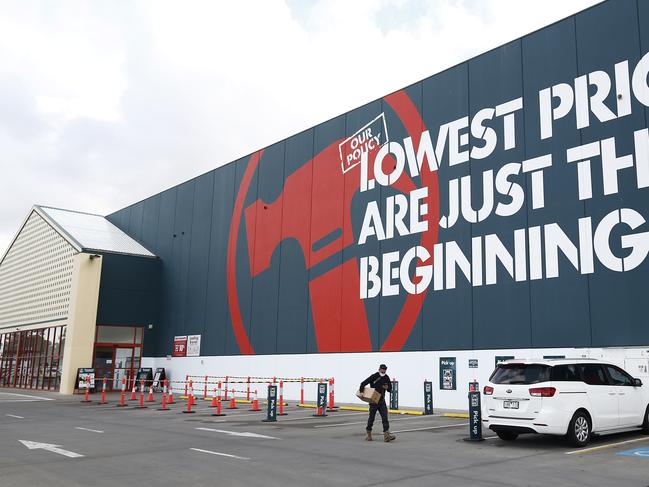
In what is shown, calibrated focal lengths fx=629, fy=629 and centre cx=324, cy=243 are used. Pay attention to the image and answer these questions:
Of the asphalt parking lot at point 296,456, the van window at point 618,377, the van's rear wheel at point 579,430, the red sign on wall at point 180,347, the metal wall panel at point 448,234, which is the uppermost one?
the metal wall panel at point 448,234

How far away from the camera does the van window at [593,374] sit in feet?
42.7

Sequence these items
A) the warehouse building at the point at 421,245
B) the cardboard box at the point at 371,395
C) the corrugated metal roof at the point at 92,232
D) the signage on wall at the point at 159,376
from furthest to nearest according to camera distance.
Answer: the corrugated metal roof at the point at 92,232
the signage on wall at the point at 159,376
the warehouse building at the point at 421,245
the cardboard box at the point at 371,395

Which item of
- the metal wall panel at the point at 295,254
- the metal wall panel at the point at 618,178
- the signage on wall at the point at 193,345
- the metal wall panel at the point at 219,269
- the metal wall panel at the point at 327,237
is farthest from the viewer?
the signage on wall at the point at 193,345

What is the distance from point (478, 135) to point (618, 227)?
6.84 m

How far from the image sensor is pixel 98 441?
14.2 m

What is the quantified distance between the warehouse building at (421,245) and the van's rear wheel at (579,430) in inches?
271

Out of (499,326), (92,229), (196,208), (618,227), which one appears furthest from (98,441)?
(92,229)

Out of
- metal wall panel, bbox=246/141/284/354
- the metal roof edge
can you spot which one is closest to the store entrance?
the metal roof edge

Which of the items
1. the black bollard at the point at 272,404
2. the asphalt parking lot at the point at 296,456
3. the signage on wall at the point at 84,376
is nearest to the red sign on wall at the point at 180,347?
the signage on wall at the point at 84,376

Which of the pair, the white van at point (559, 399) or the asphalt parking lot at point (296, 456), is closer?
the asphalt parking lot at point (296, 456)

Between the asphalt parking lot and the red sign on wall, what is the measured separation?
20.4 m

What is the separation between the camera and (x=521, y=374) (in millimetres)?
12945

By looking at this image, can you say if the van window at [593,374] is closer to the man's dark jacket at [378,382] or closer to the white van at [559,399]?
the white van at [559,399]

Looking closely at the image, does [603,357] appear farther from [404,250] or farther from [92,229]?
[92,229]
